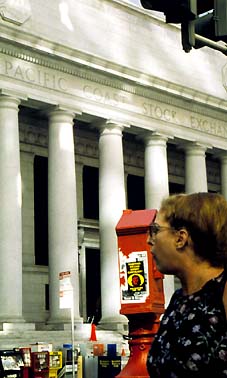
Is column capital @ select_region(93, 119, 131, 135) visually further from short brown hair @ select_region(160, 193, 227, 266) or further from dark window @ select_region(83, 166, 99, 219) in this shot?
short brown hair @ select_region(160, 193, 227, 266)

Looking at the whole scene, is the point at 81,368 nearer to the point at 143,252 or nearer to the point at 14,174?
the point at 14,174

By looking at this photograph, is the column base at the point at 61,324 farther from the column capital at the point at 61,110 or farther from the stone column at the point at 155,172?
the column capital at the point at 61,110

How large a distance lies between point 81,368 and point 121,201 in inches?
429

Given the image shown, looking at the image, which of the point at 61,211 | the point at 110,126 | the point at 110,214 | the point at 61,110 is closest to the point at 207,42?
the point at 61,211

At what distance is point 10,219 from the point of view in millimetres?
29031

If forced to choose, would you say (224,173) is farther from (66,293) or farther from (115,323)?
(66,293)

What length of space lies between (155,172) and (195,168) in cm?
346

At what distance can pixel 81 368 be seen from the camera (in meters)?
23.6

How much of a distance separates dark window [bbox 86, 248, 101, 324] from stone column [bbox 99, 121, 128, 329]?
4.41 m

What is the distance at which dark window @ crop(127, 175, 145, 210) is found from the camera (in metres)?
41.2

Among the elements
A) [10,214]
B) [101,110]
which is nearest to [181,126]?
[101,110]

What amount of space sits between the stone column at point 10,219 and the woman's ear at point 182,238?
993 inches

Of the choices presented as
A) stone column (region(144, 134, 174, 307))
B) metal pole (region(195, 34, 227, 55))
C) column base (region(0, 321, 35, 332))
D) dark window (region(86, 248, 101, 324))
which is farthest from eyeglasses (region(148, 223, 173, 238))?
dark window (region(86, 248, 101, 324))

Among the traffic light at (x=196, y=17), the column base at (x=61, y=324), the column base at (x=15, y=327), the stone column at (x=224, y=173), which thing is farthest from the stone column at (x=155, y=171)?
the traffic light at (x=196, y=17)
